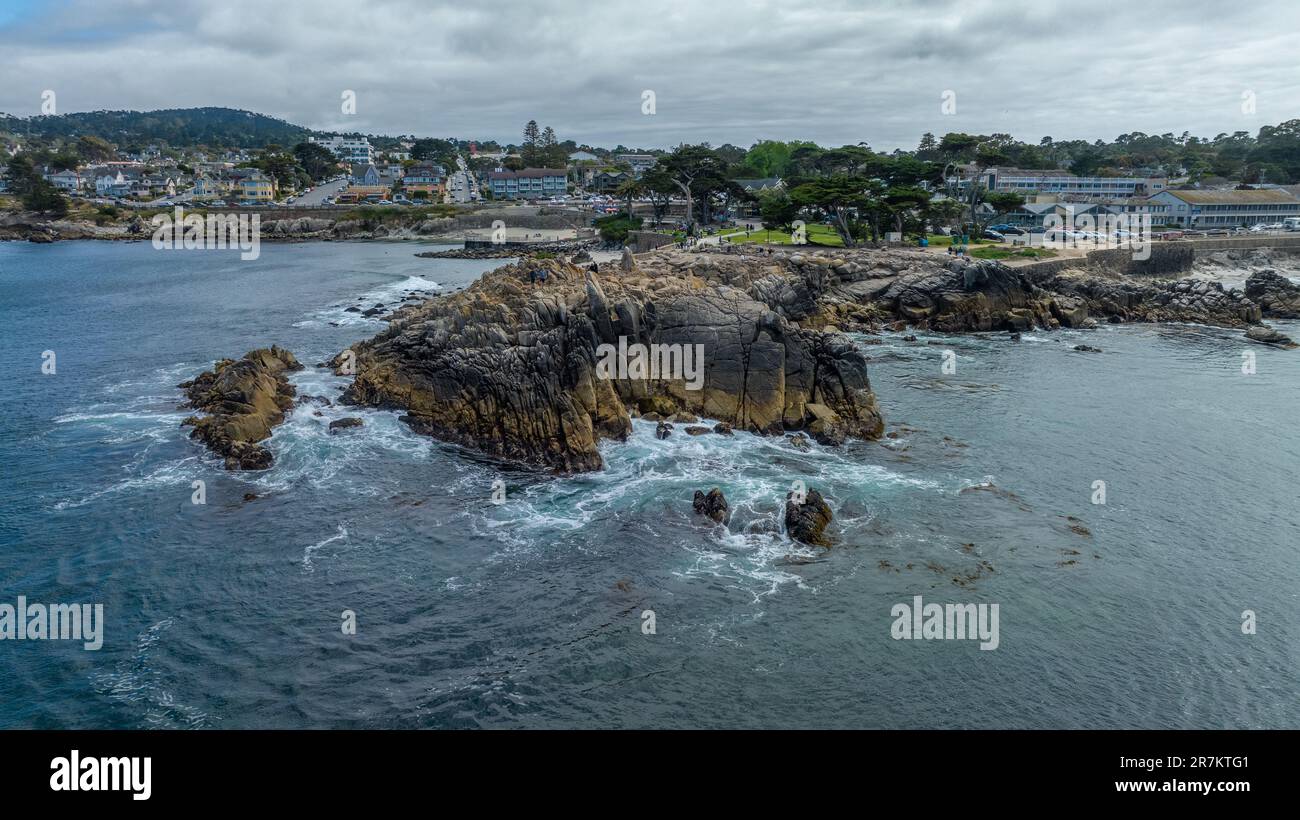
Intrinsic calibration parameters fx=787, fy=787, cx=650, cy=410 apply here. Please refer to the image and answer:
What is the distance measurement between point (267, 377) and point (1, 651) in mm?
26006

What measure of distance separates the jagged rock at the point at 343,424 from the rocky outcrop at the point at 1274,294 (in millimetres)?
95231

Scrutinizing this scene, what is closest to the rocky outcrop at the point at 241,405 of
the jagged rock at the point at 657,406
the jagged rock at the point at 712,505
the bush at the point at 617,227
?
the jagged rock at the point at 657,406

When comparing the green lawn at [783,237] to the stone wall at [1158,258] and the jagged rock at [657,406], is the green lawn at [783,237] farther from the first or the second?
the jagged rock at [657,406]

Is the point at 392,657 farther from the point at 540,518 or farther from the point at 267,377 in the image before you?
the point at 267,377

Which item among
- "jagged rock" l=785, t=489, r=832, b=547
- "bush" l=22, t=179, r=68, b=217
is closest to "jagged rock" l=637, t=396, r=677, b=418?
"jagged rock" l=785, t=489, r=832, b=547

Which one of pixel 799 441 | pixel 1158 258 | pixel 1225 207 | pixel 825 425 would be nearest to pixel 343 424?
pixel 799 441

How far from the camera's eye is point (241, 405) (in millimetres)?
45438

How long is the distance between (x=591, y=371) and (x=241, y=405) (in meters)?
20.3

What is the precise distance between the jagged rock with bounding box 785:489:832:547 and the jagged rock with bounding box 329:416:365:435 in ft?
84.9

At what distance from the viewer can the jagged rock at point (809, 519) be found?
111 ft

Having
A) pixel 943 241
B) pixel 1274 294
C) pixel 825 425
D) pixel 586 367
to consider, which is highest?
pixel 943 241

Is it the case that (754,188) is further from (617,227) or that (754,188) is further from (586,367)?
(586,367)

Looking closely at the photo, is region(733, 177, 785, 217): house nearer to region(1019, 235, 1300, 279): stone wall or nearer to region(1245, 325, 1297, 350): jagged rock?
region(1019, 235, 1300, 279): stone wall

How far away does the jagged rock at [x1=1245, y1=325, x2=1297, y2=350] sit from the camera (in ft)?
240
